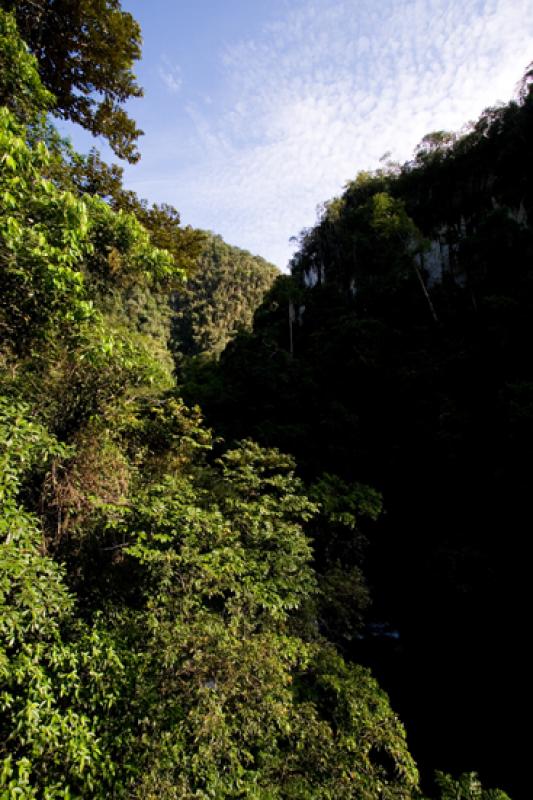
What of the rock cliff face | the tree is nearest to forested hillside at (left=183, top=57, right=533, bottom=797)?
the rock cliff face

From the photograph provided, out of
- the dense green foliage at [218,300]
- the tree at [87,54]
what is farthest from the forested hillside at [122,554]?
the dense green foliage at [218,300]

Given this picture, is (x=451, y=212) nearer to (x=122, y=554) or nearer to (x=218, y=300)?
(x=122, y=554)

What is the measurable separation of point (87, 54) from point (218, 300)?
60.2 metres

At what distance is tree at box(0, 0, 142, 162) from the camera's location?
550 centimetres

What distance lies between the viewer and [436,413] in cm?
1791

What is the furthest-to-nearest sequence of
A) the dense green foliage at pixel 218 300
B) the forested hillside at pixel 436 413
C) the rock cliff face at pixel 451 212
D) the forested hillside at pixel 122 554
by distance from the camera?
the dense green foliage at pixel 218 300 → the rock cliff face at pixel 451 212 → the forested hillside at pixel 436 413 → the forested hillside at pixel 122 554

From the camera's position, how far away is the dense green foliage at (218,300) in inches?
2249

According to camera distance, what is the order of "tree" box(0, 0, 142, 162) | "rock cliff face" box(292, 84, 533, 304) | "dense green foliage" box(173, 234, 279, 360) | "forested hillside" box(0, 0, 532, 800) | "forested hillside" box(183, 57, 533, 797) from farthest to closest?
"dense green foliage" box(173, 234, 279, 360) → "rock cliff face" box(292, 84, 533, 304) → "forested hillside" box(183, 57, 533, 797) → "tree" box(0, 0, 142, 162) → "forested hillside" box(0, 0, 532, 800)

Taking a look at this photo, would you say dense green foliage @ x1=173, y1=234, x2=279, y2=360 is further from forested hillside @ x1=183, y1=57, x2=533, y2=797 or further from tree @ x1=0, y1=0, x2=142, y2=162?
tree @ x1=0, y1=0, x2=142, y2=162

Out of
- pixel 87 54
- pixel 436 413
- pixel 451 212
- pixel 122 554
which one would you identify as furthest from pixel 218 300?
pixel 122 554

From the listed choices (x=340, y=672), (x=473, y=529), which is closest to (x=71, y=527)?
(x=340, y=672)

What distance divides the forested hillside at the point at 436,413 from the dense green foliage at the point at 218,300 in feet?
86.0

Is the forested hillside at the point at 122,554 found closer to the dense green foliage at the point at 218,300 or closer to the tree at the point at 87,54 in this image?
the tree at the point at 87,54

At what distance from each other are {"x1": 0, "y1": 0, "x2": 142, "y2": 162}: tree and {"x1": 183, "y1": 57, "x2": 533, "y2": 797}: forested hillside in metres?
11.6
